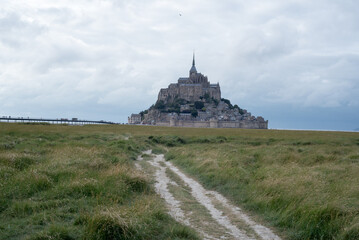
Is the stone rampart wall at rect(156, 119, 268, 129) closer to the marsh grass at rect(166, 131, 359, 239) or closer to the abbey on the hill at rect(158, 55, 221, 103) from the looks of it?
the abbey on the hill at rect(158, 55, 221, 103)

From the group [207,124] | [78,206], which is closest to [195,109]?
[207,124]

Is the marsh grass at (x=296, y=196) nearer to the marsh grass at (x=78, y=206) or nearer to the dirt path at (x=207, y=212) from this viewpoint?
the dirt path at (x=207, y=212)

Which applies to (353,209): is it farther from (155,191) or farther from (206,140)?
(206,140)

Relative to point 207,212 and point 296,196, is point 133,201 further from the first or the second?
point 296,196

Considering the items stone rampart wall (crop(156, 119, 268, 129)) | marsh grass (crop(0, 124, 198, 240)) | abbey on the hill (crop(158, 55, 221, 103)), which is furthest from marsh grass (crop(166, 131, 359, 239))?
abbey on the hill (crop(158, 55, 221, 103))

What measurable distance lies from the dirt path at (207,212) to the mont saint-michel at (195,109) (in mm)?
136682

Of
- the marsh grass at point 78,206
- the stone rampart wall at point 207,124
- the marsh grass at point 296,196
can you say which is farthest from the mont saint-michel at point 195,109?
the marsh grass at point 78,206

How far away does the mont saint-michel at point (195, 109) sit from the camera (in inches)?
6127

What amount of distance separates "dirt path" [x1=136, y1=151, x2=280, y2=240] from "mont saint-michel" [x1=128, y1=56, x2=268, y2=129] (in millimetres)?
136682

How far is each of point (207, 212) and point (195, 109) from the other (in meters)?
159

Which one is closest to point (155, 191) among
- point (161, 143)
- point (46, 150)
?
point (46, 150)

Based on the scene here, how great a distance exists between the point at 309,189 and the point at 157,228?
503 cm

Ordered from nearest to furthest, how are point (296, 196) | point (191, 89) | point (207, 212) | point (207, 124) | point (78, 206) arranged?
point (78, 206) < point (296, 196) < point (207, 212) < point (207, 124) < point (191, 89)

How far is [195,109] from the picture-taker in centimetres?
16788
